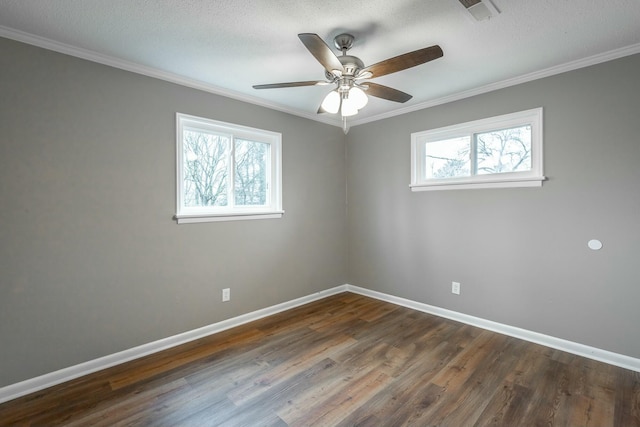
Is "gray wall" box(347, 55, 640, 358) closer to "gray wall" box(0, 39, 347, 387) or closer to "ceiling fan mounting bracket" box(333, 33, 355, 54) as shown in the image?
"ceiling fan mounting bracket" box(333, 33, 355, 54)

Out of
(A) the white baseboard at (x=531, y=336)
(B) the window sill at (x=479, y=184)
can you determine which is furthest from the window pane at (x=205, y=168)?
(A) the white baseboard at (x=531, y=336)

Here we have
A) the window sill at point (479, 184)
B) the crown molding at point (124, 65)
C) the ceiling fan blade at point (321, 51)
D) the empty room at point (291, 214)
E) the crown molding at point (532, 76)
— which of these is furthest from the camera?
the window sill at point (479, 184)

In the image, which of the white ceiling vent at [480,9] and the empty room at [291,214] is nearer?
the white ceiling vent at [480,9]

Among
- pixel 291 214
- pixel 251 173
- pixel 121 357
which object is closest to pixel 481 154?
→ pixel 291 214

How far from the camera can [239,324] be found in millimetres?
3160

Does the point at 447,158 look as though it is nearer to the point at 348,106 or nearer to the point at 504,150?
the point at 504,150

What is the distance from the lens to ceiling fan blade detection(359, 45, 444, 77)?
5.57ft

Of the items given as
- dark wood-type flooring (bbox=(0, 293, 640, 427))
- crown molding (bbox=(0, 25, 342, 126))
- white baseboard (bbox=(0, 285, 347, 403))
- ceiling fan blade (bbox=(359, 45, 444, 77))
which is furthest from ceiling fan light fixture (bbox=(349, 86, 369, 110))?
white baseboard (bbox=(0, 285, 347, 403))

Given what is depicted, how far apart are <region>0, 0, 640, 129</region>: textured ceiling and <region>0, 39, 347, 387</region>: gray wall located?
0.81 ft

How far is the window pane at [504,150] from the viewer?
2842 mm

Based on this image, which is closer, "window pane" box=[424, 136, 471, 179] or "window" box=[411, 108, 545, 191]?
"window" box=[411, 108, 545, 191]

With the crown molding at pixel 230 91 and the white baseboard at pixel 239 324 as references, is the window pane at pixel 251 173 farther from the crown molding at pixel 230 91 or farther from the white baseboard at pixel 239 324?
the white baseboard at pixel 239 324

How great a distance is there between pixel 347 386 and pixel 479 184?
2292 mm

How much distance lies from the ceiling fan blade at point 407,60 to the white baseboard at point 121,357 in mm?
2629
